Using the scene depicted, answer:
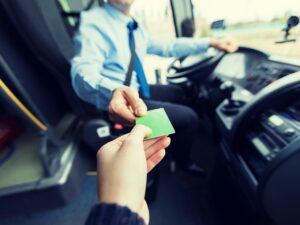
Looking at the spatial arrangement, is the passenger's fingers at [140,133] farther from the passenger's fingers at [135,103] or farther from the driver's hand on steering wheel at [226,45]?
the driver's hand on steering wheel at [226,45]

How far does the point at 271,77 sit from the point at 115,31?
0.65 m

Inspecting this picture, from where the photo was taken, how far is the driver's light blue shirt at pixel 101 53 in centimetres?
73

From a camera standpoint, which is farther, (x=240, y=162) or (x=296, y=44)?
(x=296, y=44)

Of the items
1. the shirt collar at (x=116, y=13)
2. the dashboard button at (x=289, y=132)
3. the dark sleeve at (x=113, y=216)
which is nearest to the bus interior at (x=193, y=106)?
the dashboard button at (x=289, y=132)

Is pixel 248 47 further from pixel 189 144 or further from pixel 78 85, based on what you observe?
pixel 78 85

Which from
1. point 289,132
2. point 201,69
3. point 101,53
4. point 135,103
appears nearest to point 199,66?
point 201,69

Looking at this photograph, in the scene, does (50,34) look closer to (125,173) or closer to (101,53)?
(101,53)

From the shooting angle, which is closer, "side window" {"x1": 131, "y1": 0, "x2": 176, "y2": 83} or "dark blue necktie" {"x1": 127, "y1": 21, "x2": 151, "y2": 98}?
"dark blue necktie" {"x1": 127, "y1": 21, "x2": 151, "y2": 98}

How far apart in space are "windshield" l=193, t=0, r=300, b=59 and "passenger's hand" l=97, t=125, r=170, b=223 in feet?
2.25

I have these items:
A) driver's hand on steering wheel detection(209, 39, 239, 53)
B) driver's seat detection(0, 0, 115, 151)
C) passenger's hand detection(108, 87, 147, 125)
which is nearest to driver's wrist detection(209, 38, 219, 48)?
driver's hand on steering wheel detection(209, 39, 239, 53)

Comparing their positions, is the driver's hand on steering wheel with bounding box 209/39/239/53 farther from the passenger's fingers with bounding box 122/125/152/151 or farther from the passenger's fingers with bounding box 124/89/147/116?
the passenger's fingers with bounding box 122/125/152/151

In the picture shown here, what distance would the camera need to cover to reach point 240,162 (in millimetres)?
767

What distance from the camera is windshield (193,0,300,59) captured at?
773 millimetres

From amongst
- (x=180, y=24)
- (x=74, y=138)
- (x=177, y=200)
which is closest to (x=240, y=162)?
(x=177, y=200)
